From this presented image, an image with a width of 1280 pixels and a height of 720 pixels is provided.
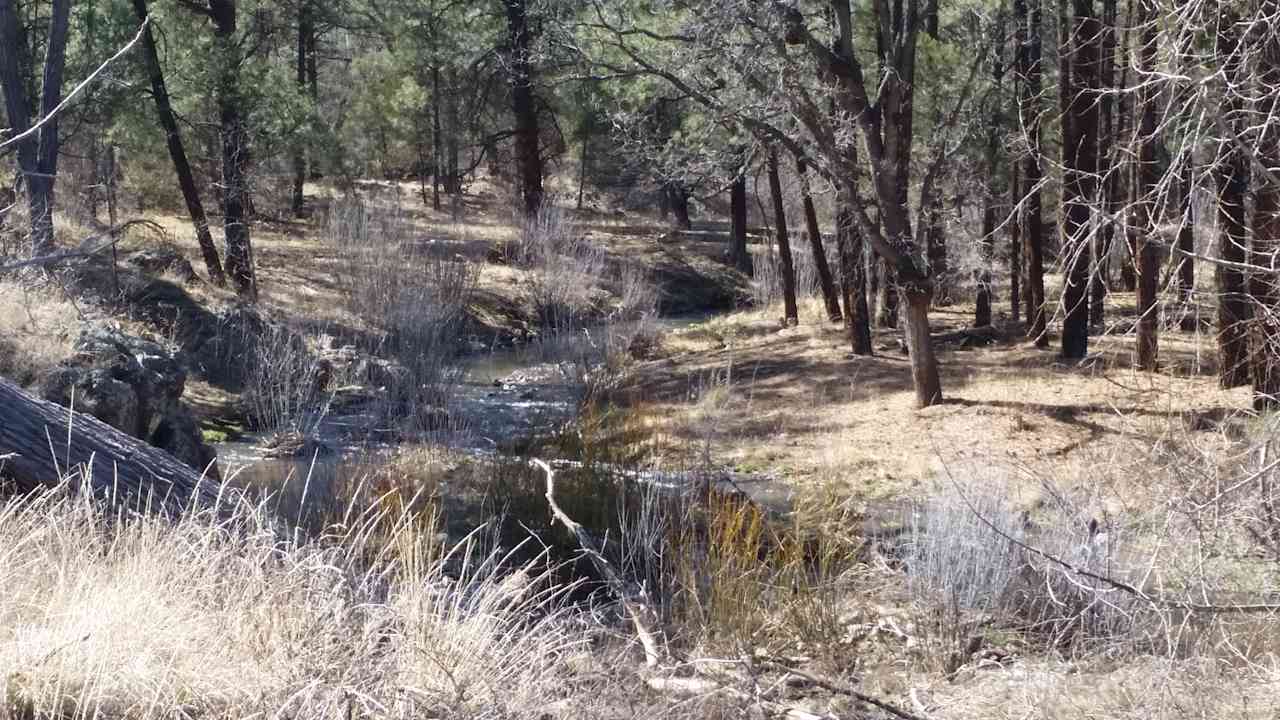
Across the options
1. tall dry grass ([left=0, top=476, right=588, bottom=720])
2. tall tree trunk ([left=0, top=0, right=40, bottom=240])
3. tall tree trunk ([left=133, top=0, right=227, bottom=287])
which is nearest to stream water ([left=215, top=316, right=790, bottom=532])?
tall dry grass ([left=0, top=476, right=588, bottom=720])

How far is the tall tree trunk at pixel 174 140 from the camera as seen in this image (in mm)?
22594

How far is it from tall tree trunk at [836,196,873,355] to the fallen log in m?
14.8

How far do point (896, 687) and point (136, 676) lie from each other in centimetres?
413

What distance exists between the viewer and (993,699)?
19.2ft

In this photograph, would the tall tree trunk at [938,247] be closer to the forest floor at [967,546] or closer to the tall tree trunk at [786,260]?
the forest floor at [967,546]

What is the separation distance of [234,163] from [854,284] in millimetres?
11788

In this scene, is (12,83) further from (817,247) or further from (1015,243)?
(1015,243)

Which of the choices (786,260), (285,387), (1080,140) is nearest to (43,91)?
(285,387)

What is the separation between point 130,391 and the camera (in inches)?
499

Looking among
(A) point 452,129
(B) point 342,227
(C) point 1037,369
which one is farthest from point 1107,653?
(A) point 452,129

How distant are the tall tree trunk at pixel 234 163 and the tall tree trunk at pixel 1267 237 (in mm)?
16985

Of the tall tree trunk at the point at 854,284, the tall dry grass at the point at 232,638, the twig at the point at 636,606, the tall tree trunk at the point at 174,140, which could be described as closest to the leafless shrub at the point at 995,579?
the twig at the point at 636,606

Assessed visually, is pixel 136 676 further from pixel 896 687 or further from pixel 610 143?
pixel 610 143

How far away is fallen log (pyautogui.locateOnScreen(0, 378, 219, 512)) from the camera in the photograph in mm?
5758
